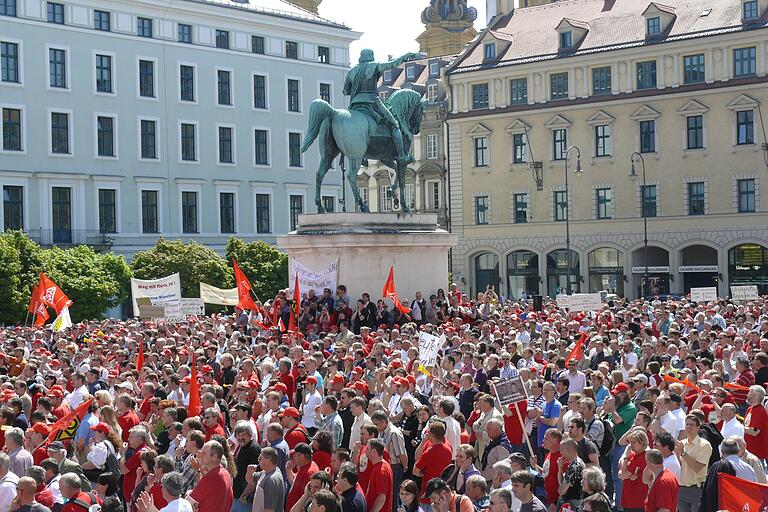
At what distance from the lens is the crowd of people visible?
1083 cm

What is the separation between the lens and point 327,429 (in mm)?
13945

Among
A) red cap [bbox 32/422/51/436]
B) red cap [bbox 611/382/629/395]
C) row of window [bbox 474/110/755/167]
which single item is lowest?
red cap [bbox 32/422/51/436]

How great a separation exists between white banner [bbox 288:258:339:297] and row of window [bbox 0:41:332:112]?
117 ft

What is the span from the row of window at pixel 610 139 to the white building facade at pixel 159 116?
10.4 meters

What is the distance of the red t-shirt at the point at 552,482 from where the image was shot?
11719mm

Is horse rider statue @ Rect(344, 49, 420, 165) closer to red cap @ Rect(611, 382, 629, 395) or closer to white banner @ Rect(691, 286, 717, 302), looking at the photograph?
white banner @ Rect(691, 286, 717, 302)

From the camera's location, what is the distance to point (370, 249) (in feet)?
102

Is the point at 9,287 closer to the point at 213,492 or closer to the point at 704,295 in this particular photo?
the point at 704,295

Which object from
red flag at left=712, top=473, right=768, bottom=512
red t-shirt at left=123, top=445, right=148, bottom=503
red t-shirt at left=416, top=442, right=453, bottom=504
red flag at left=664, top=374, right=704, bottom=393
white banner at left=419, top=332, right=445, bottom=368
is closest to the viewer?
red flag at left=712, top=473, right=768, bottom=512

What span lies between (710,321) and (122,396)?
632 inches

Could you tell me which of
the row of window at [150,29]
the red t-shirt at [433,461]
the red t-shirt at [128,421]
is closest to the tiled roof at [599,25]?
the row of window at [150,29]

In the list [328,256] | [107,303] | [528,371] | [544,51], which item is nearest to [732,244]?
[544,51]

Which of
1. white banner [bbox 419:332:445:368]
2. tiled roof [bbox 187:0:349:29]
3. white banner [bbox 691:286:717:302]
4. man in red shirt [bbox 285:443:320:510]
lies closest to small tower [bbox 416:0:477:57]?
tiled roof [bbox 187:0:349:29]

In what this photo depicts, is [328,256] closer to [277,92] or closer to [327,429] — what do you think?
[327,429]
